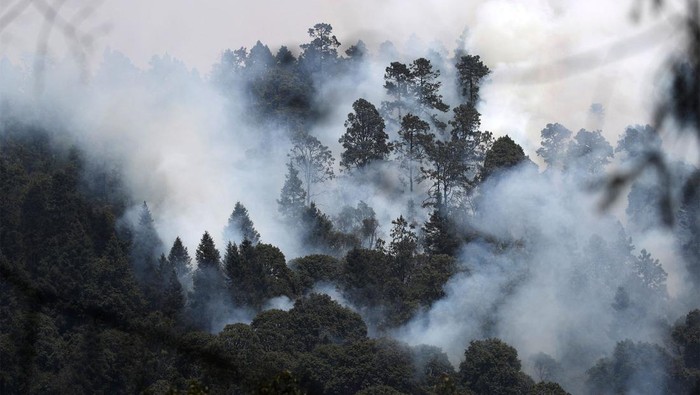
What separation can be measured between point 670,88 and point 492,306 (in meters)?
64.1

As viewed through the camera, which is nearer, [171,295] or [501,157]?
[171,295]

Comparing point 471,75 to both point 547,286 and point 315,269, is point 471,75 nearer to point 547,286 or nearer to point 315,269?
point 547,286

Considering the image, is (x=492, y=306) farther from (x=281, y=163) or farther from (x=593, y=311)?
(x=281, y=163)

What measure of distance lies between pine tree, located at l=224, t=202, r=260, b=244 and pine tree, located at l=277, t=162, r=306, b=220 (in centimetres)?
230

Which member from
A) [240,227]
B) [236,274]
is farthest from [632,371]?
[240,227]

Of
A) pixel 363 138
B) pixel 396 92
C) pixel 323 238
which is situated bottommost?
pixel 323 238

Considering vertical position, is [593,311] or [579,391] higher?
[593,311]

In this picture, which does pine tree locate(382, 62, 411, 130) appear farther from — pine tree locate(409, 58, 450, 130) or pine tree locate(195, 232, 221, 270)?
pine tree locate(195, 232, 221, 270)

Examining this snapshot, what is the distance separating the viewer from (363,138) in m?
81.2

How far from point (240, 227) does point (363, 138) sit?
9.18m

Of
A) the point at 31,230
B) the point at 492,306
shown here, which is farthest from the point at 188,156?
the point at 492,306

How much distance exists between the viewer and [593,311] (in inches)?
2685

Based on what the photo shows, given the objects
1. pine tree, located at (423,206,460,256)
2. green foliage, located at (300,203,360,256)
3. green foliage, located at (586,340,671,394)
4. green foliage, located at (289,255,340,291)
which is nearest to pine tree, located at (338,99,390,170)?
green foliage, located at (300,203,360,256)

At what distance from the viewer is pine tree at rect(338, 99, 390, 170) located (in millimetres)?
80250
